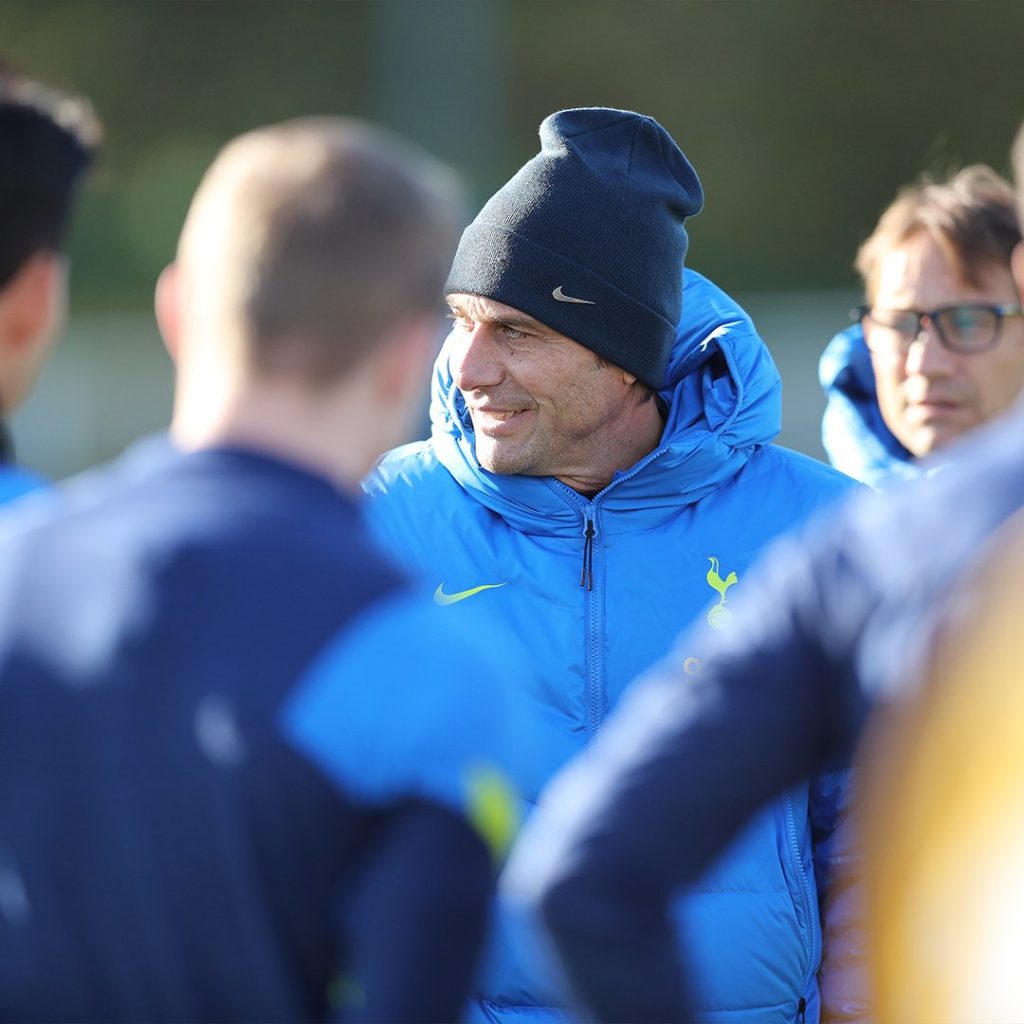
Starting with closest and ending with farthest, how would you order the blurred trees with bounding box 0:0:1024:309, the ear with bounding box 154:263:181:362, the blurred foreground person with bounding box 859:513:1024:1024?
the blurred foreground person with bounding box 859:513:1024:1024 < the ear with bounding box 154:263:181:362 < the blurred trees with bounding box 0:0:1024:309

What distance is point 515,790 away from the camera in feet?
5.81

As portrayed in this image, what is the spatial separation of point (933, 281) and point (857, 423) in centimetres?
40

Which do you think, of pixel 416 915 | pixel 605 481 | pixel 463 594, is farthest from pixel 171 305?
pixel 605 481

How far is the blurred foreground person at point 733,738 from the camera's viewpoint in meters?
1.57

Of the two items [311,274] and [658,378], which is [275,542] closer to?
[311,274]

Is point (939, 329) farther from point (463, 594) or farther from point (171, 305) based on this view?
point (171, 305)

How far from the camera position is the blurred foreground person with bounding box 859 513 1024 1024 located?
1504mm

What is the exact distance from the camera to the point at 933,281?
4094 mm

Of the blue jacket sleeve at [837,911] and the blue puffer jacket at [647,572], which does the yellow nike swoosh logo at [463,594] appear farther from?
the blue jacket sleeve at [837,911]

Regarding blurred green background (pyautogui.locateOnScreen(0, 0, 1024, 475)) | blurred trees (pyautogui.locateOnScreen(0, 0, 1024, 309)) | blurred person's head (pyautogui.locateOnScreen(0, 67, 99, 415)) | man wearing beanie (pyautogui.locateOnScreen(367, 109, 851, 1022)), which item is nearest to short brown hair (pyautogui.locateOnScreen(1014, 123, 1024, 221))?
blurred person's head (pyautogui.locateOnScreen(0, 67, 99, 415))

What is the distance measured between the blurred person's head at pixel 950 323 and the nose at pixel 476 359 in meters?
1.22

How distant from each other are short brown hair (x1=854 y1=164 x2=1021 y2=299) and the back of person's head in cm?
256

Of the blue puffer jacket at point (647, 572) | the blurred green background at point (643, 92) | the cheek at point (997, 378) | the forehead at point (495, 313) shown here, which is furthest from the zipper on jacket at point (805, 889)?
the blurred green background at point (643, 92)

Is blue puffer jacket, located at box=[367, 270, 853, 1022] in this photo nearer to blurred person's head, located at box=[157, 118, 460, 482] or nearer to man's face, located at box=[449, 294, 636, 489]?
man's face, located at box=[449, 294, 636, 489]
